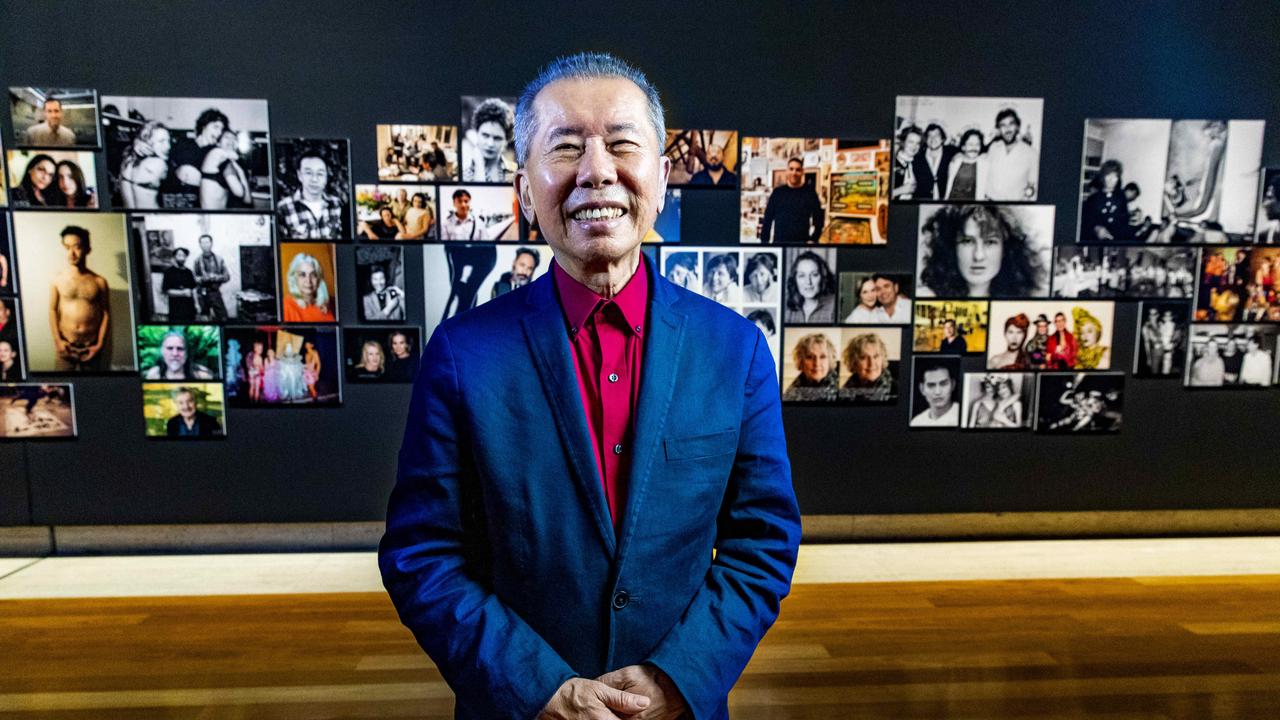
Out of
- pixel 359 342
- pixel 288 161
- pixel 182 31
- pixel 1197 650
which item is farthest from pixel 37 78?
pixel 1197 650

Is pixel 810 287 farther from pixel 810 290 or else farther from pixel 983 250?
pixel 983 250

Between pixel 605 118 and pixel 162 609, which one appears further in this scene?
pixel 162 609

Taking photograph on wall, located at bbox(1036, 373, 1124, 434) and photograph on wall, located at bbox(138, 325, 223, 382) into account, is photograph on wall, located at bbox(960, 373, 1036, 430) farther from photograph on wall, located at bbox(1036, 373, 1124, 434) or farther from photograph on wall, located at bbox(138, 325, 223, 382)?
photograph on wall, located at bbox(138, 325, 223, 382)

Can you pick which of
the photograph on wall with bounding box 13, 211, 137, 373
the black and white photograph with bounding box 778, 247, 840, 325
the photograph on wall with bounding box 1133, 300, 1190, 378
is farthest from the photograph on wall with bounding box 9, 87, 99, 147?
the photograph on wall with bounding box 1133, 300, 1190, 378

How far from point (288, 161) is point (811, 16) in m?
2.78

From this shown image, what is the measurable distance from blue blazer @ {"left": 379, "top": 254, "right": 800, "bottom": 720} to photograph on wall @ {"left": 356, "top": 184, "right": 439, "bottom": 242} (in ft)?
8.08

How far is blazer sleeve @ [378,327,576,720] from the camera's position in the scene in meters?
0.97

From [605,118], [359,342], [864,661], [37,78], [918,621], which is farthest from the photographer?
[359,342]

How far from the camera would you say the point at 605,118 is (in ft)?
3.21

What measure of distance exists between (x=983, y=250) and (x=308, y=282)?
360 cm

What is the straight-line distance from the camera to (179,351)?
11.0 feet

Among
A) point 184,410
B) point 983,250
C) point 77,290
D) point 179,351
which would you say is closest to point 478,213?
point 179,351

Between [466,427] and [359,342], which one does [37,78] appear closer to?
[359,342]

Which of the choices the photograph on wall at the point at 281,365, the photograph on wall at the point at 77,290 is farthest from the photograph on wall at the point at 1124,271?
the photograph on wall at the point at 77,290
